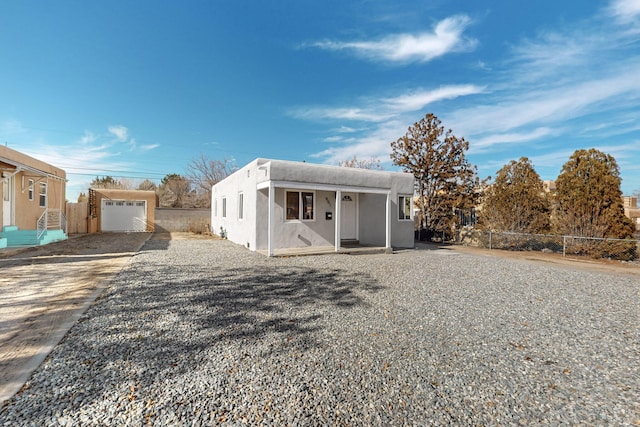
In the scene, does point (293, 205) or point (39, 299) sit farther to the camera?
point (293, 205)

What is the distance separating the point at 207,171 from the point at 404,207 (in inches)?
1008

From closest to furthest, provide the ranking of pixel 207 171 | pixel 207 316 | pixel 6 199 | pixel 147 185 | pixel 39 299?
pixel 207 316, pixel 39 299, pixel 6 199, pixel 207 171, pixel 147 185

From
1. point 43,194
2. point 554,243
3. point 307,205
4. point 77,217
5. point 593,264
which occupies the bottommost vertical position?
point 593,264

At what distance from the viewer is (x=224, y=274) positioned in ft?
23.0

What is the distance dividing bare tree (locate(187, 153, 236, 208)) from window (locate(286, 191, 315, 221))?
23.4m

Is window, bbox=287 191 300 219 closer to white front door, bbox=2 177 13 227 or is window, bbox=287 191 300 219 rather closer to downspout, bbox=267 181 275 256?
downspout, bbox=267 181 275 256

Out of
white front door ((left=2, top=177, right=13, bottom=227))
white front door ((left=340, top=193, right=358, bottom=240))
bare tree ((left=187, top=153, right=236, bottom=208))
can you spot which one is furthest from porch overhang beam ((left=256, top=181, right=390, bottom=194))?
bare tree ((left=187, top=153, right=236, bottom=208))

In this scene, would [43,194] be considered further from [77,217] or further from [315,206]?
[315,206]

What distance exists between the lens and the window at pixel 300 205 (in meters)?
11.0

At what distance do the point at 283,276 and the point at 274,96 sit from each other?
Answer: 15970mm

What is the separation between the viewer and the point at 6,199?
11906mm

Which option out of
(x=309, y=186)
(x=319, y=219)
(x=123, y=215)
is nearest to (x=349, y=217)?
(x=319, y=219)

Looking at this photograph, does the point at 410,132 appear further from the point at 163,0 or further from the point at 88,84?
the point at 88,84

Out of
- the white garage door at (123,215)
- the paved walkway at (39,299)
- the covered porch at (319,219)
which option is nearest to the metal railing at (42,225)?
the paved walkway at (39,299)
